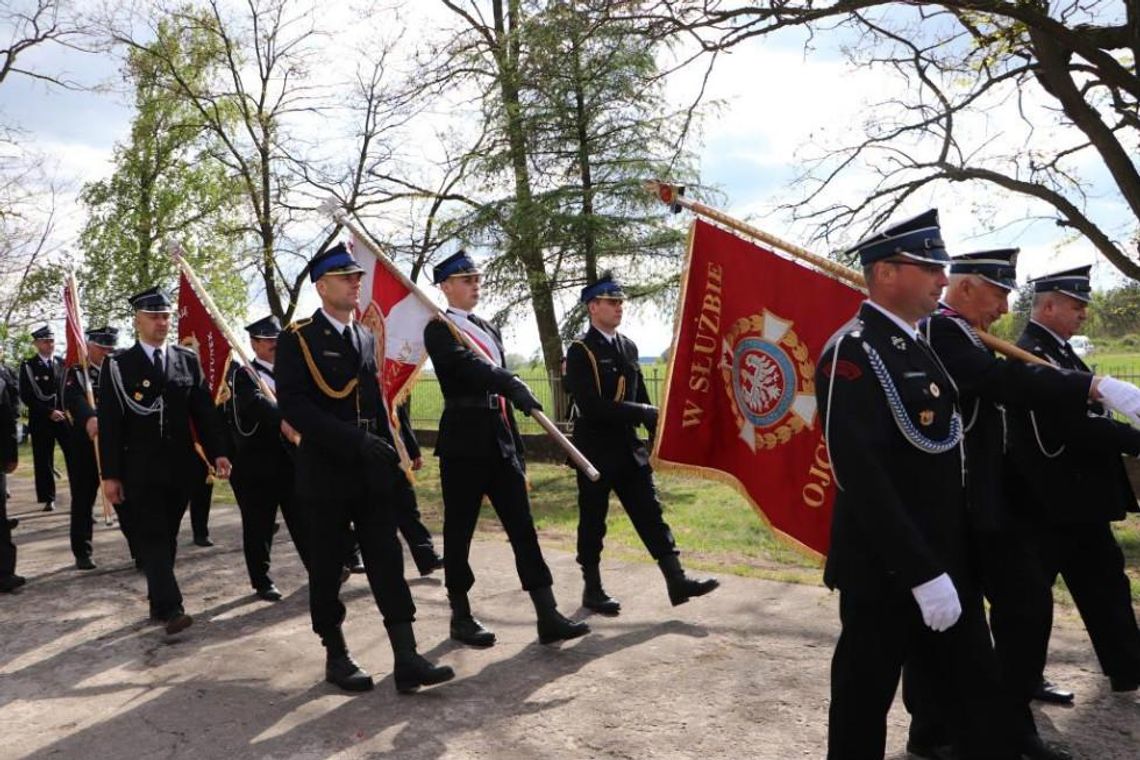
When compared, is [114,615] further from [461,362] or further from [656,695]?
[656,695]

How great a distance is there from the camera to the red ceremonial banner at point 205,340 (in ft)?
27.2

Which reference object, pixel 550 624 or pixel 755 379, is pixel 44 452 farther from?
pixel 755 379

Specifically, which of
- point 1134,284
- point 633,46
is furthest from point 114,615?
point 1134,284

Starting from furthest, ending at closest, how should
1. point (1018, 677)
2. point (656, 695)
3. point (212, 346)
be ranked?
point (212, 346) → point (656, 695) → point (1018, 677)

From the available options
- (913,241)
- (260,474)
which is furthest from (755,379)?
(260,474)

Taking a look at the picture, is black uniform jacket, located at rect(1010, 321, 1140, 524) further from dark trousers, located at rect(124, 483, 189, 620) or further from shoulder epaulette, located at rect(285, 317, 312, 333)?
dark trousers, located at rect(124, 483, 189, 620)

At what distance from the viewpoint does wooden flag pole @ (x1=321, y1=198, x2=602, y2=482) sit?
565cm

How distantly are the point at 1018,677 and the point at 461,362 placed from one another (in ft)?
10.3

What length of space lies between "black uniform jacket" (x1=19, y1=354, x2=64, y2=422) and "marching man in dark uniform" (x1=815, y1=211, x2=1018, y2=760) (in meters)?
12.0

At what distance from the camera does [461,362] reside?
5.58m

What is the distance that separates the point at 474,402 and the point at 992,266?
2.82 meters

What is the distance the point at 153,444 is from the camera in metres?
6.38

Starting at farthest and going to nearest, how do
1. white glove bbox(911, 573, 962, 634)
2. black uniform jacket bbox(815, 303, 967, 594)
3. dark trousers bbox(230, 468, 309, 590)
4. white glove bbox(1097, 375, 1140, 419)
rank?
dark trousers bbox(230, 468, 309, 590) < white glove bbox(1097, 375, 1140, 419) < black uniform jacket bbox(815, 303, 967, 594) < white glove bbox(911, 573, 962, 634)

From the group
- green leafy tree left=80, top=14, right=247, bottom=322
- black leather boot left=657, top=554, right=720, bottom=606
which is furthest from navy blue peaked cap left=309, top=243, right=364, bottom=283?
green leafy tree left=80, top=14, right=247, bottom=322
